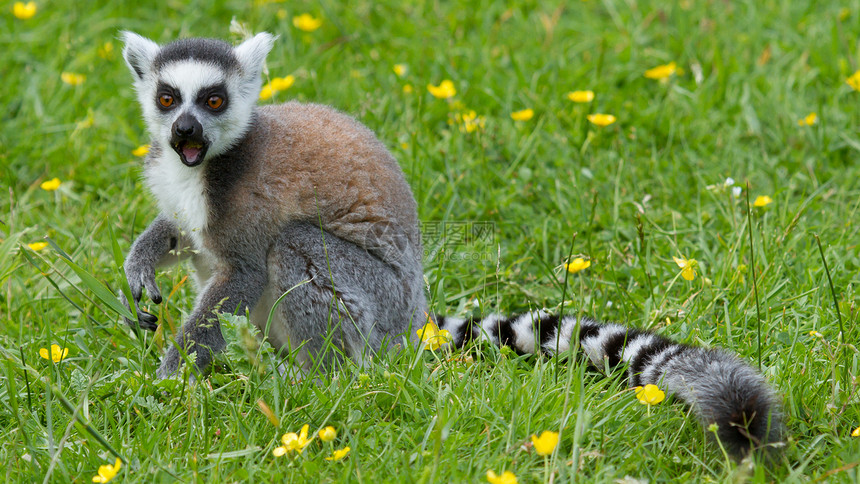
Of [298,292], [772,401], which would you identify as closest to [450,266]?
[298,292]

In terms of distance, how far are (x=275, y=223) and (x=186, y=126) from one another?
57 cm

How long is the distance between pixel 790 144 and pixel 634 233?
140 cm

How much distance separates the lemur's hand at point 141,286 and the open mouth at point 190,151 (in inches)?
24.1

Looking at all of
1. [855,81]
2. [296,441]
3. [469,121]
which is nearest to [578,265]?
[469,121]

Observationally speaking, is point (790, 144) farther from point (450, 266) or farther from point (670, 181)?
point (450, 266)

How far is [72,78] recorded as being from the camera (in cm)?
564

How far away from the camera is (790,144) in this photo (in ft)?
16.7

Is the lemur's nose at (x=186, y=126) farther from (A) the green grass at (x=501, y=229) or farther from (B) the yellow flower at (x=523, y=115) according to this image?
(B) the yellow flower at (x=523, y=115)

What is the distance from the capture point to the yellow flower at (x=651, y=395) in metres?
2.88

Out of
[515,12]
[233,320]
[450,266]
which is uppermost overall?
[515,12]

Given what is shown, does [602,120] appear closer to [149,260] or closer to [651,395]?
[651,395]

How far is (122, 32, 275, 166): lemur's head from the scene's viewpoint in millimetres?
3494

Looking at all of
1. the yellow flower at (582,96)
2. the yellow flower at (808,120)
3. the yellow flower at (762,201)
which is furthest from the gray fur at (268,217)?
the yellow flower at (808,120)

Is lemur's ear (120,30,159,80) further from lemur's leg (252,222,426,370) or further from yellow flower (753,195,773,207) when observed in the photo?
yellow flower (753,195,773,207)
